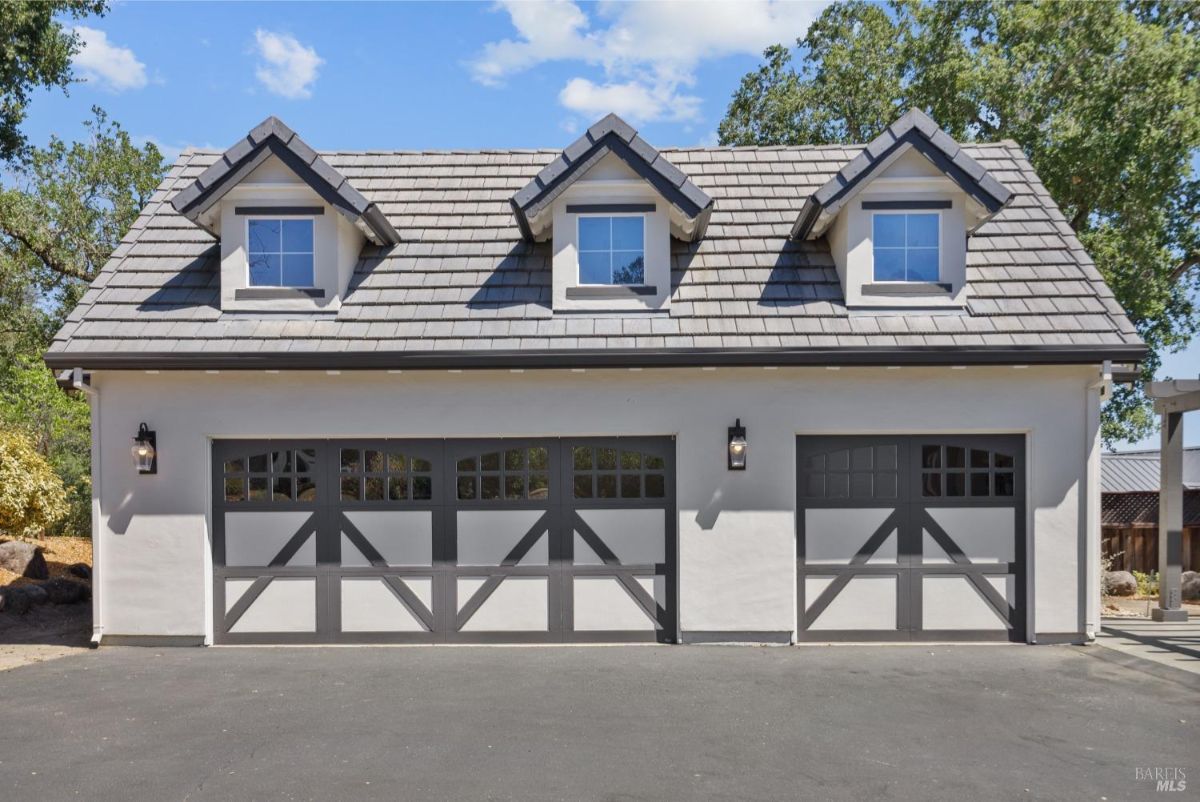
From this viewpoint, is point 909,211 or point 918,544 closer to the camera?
point 918,544

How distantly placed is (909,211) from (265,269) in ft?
24.3

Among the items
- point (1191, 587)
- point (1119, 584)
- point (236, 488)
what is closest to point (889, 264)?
point (236, 488)

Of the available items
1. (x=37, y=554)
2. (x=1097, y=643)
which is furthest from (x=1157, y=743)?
(x=37, y=554)

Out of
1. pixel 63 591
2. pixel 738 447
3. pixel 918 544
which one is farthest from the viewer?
pixel 63 591

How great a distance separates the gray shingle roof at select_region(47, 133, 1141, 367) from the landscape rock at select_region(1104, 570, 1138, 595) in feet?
20.9

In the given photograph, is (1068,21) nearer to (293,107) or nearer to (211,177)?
(293,107)

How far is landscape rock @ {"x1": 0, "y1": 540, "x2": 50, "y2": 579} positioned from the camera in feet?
37.1

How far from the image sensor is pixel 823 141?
65.0 feet

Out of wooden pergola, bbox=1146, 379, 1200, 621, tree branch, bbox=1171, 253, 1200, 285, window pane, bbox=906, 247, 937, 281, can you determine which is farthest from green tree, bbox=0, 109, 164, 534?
tree branch, bbox=1171, 253, 1200, 285

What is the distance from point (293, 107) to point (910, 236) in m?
8.83

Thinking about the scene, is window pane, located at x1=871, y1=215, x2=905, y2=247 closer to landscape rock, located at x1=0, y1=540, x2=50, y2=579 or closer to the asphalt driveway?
the asphalt driveway

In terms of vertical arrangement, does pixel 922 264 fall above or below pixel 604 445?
above

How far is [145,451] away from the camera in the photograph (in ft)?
26.8

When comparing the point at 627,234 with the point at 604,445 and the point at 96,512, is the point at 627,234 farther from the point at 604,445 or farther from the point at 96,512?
the point at 96,512
